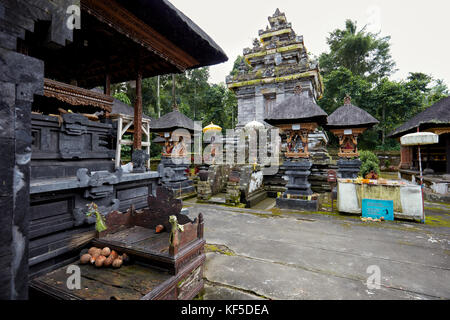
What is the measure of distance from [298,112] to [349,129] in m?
3.19

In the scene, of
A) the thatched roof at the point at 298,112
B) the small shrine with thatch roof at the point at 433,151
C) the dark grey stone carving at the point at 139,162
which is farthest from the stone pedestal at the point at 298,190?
the small shrine with thatch roof at the point at 433,151

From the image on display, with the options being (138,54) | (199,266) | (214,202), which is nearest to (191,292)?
(199,266)

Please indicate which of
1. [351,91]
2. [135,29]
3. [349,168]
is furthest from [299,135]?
[351,91]

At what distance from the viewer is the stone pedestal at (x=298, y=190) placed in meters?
6.98

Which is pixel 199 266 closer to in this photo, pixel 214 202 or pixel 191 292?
pixel 191 292

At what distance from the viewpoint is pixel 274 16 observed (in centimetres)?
1650

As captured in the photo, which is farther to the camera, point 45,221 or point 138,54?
point 138,54

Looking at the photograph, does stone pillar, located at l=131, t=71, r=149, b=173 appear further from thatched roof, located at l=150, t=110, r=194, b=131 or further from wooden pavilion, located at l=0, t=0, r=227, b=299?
thatched roof, located at l=150, t=110, r=194, b=131

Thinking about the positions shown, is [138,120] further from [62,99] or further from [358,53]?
[358,53]

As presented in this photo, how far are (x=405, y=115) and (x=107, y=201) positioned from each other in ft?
89.6

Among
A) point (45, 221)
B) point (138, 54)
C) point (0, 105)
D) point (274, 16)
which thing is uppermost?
point (274, 16)

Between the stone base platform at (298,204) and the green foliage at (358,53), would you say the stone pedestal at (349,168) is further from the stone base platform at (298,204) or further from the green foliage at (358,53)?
the green foliage at (358,53)

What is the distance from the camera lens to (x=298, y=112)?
24.1ft

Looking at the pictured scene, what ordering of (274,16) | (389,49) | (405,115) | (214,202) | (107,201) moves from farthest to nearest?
(389,49)
(405,115)
(274,16)
(214,202)
(107,201)
